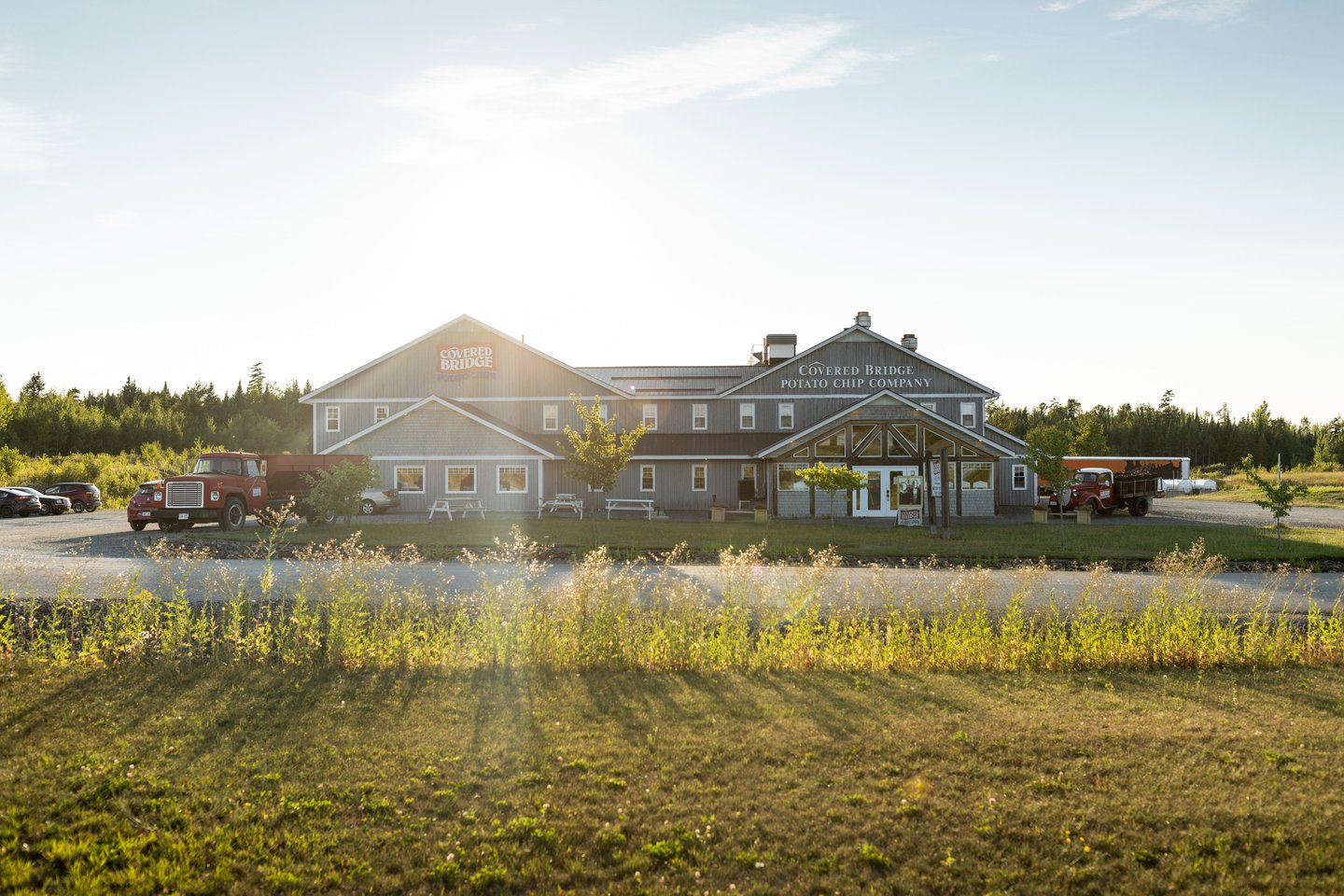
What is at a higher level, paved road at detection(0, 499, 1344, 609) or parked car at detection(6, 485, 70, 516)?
parked car at detection(6, 485, 70, 516)

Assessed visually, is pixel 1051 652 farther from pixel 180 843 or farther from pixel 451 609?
pixel 180 843

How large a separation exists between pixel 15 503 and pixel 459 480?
19.2 m

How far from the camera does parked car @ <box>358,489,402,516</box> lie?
117ft

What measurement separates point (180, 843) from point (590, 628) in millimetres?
5327

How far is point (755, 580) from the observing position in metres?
11.1

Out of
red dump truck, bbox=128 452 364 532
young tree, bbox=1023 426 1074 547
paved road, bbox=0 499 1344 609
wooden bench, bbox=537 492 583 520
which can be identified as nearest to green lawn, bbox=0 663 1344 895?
paved road, bbox=0 499 1344 609

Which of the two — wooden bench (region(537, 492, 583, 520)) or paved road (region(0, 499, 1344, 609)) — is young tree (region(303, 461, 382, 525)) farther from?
wooden bench (region(537, 492, 583, 520))

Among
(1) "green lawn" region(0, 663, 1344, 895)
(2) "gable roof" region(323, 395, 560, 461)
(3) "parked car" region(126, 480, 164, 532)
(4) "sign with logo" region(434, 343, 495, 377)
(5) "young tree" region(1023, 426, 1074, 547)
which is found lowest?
(1) "green lawn" region(0, 663, 1344, 895)

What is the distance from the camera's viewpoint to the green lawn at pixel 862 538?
2131 centimetres

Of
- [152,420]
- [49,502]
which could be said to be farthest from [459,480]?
[152,420]

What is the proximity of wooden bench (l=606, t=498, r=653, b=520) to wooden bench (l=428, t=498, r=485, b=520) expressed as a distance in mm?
5200

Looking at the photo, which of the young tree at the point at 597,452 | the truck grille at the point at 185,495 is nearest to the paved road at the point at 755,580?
the truck grille at the point at 185,495

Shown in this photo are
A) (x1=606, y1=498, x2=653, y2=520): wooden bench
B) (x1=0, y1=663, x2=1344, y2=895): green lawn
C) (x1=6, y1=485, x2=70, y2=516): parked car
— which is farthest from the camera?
(x1=6, y1=485, x2=70, y2=516): parked car

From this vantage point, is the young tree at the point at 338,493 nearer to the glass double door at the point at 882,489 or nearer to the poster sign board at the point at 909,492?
the glass double door at the point at 882,489
